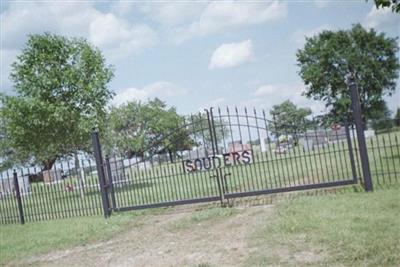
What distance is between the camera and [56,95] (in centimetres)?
1861

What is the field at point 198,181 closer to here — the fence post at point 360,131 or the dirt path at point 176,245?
the fence post at point 360,131

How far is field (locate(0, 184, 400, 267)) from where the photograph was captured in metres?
5.80

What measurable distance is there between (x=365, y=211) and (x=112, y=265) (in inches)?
174

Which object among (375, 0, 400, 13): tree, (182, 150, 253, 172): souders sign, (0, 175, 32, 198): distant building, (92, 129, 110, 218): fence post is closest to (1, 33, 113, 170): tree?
(0, 175, 32, 198): distant building

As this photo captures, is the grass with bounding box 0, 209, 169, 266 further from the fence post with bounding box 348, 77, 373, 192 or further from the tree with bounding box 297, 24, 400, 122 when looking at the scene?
the tree with bounding box 297, 24, 400, 122

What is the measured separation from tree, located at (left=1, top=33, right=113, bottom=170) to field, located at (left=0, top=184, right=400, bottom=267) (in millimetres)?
7936

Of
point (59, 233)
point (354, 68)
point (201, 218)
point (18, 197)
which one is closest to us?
point (201, 218)

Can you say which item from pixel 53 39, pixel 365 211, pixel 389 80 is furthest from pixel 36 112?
pixel 389 80

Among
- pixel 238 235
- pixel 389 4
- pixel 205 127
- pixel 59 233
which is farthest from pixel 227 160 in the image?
pixel 389 4

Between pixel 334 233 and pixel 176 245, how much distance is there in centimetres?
264

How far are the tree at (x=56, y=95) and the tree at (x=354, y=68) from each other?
1248 inches

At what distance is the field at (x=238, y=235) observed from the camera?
5.80 metres

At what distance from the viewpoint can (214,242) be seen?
282 inches

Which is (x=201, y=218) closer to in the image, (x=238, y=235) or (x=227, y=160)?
(x=227, y=160)
